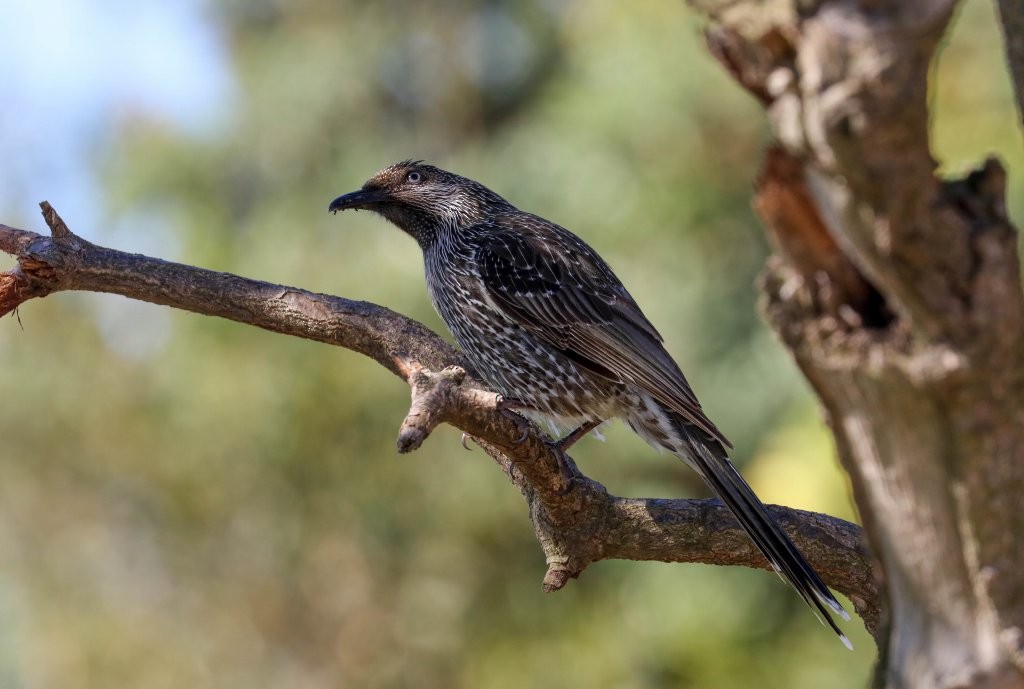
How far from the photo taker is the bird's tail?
12.3ft

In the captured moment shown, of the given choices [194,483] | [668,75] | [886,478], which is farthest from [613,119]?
[886,478]

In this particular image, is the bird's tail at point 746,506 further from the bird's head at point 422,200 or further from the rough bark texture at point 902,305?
the rough bark texture at point 902,305

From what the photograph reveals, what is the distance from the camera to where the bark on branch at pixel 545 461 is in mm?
3900

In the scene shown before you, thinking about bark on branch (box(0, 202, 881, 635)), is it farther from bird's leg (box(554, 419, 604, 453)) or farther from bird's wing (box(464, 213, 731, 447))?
bird's wing (box(464, 213, 731, 447))

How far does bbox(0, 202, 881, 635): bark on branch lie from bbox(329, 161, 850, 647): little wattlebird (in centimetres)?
22

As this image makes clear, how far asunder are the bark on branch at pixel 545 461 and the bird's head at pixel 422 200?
1464 millimetres

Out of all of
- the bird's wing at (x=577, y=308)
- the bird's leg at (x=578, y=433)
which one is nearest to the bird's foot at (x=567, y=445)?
the bird's leg at (x=578, y=433)

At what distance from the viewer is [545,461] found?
3.77 metres

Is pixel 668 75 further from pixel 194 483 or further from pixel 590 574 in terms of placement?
pixel 194 483

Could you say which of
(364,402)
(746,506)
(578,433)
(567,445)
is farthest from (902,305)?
(364,402)

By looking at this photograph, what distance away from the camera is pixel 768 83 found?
1.76 m

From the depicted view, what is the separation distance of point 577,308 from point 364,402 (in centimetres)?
542

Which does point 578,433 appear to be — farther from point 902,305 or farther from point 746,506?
point 902,305

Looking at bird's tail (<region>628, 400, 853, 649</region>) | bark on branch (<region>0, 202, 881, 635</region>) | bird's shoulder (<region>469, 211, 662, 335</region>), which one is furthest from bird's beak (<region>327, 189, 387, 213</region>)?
bird's tail (<region>628, 400, 853, 649</region>)
